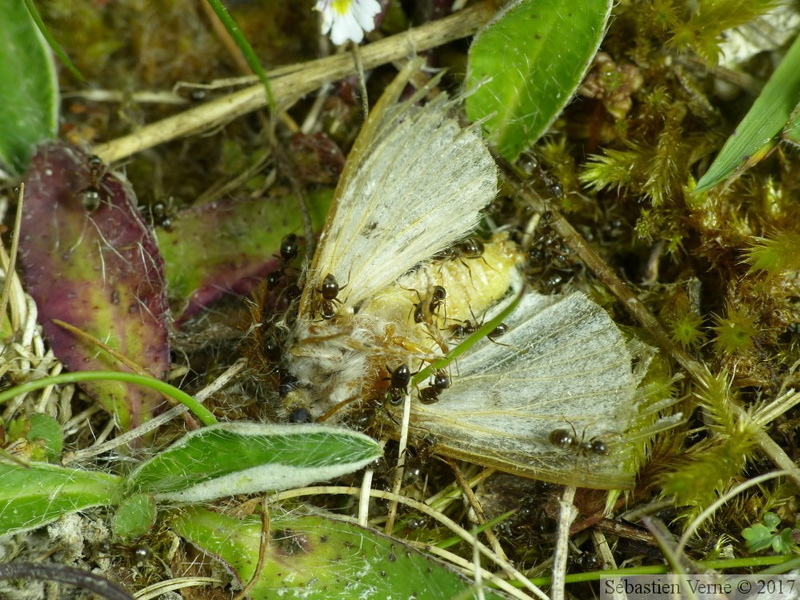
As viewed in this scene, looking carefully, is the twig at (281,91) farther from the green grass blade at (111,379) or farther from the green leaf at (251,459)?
the green leaf at (251,459)

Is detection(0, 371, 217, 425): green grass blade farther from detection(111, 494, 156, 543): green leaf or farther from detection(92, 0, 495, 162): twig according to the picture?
detection(92, 0, 495, 162): twig

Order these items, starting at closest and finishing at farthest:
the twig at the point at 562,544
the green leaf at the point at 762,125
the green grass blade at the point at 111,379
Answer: the green grass blade at the point at 111,379
the twig at the point at 562,544
the green leaf at the point at 762,125

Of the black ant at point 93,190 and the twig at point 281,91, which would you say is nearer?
the black ant at point 93,190

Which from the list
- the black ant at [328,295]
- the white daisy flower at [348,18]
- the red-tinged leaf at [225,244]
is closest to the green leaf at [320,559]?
the black ant at [328,295]

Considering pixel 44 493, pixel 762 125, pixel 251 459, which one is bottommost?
pixel 44 493

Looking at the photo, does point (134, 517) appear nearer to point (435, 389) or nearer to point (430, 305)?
point (435, 389)

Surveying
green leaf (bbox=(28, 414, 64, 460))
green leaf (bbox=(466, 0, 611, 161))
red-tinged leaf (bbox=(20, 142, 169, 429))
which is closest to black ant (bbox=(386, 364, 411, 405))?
red-tinged leaf (bbox=(20, 142, 169, 429))

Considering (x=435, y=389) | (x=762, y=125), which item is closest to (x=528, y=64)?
(x=762, y=125)
